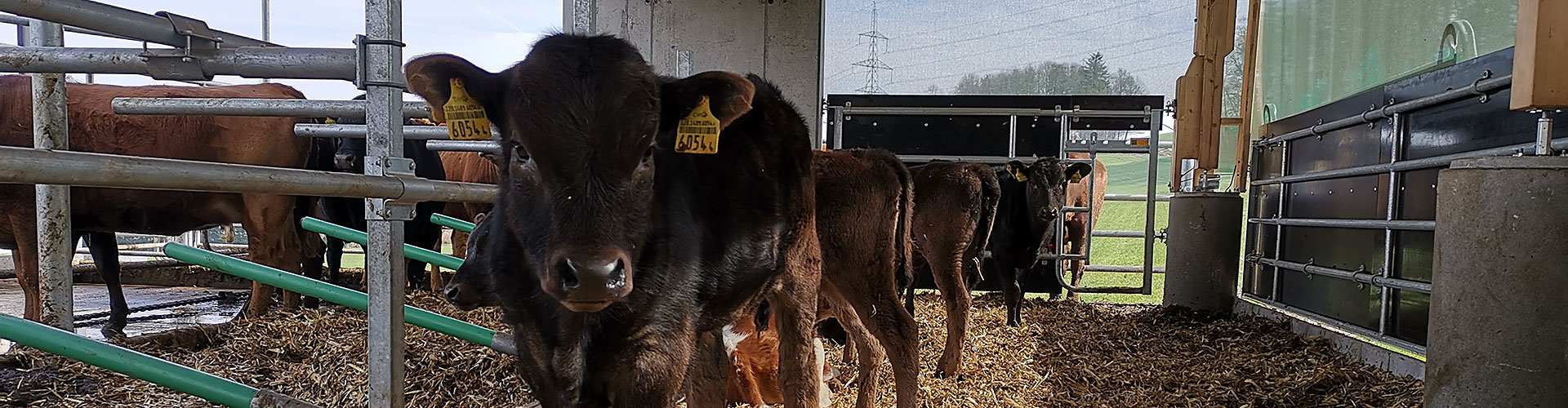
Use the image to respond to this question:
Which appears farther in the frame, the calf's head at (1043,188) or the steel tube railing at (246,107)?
the calf's head at (1043,188)

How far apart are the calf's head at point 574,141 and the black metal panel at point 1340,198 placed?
5.15m

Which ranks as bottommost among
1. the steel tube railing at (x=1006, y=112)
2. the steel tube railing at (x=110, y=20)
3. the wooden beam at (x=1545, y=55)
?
the steel tube railing at (x=110, y=20)

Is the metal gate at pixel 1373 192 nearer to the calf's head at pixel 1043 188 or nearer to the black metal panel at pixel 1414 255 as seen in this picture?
the black metal panel at pixel 1414 255

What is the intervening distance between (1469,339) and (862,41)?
9234 millimetres

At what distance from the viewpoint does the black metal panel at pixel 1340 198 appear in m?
5.52

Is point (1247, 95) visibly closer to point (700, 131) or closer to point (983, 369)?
point (983, 369)

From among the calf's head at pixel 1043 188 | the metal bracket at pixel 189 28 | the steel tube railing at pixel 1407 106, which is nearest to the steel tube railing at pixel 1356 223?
the steel tube railing at pixel 1407 106

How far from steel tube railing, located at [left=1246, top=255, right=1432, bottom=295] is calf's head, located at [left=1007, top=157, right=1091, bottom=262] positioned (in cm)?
179

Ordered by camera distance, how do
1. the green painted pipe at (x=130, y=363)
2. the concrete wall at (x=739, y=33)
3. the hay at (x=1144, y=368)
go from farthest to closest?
1. the concrete wall at (x=739, y=33)
2. the hay at (x=1144, y=368)
3. the green painted pipe at (x=130, y=363)

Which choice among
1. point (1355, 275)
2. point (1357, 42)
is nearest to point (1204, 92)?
point (1357, 42)

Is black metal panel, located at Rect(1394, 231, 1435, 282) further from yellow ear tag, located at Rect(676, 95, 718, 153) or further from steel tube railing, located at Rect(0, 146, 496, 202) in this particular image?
steel tube railing, located at Rect(0, 146, 496, 202)

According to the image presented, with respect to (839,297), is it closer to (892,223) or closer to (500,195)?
(892,223)

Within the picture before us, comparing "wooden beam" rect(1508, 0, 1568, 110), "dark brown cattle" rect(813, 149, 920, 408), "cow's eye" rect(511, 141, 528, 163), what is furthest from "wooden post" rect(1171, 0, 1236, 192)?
"cow's eye" rect(511, 141, 528, 163)

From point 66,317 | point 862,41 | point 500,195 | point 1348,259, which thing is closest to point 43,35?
point 66,317
